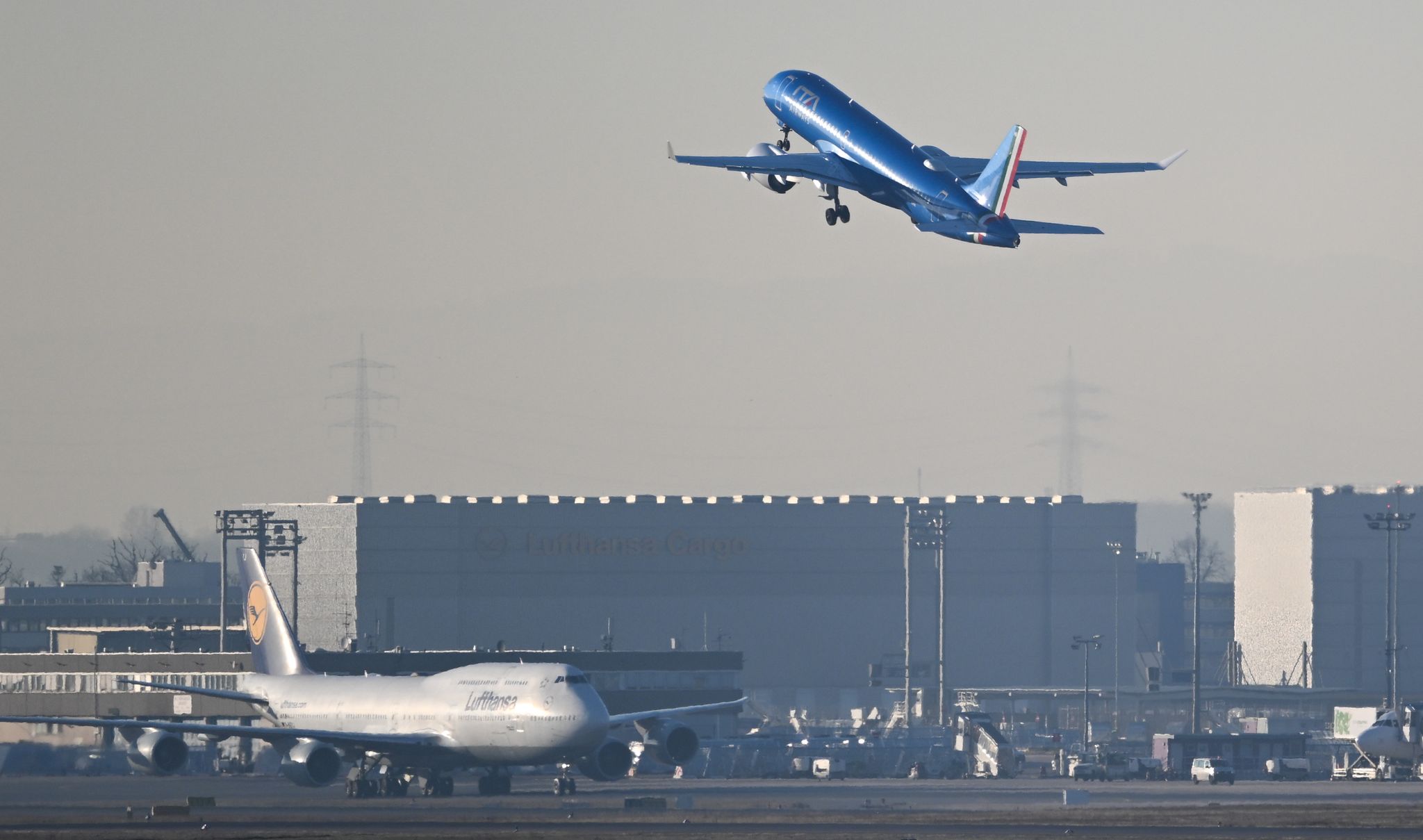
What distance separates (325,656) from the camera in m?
160

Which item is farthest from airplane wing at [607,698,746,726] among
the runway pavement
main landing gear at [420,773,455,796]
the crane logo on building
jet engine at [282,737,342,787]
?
the crane logo on building

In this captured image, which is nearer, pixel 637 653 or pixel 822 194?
pixel 822 194

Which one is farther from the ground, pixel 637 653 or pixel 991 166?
pixel 991 166

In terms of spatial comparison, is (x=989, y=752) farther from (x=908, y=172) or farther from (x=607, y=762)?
(x=908, y=172)

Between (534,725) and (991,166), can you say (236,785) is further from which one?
(991,166)

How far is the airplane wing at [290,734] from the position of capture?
100 m

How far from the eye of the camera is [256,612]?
395ft

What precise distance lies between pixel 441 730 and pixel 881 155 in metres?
32.9

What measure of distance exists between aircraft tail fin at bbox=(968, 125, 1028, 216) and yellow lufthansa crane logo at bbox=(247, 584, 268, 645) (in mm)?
51537

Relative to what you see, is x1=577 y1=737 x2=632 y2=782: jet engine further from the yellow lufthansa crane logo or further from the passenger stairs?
the passenger stairs

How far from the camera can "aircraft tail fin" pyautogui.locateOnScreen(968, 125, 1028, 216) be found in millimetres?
82688

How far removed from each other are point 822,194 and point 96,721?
42225 mm

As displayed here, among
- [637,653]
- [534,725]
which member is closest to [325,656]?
[637,653]

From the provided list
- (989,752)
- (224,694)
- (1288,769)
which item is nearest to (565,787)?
(224,694)
